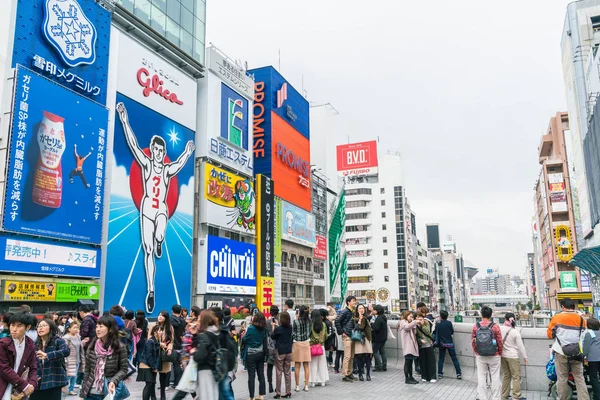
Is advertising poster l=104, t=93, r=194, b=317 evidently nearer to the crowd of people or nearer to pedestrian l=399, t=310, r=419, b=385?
the crowd of people

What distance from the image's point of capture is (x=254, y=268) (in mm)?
37781

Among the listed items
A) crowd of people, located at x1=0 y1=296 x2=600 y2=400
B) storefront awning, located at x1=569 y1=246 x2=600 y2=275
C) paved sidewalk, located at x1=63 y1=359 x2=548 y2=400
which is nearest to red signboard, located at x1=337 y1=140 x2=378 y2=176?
storefront awning, located at x1=569 y1=246 x2=600 y2=275

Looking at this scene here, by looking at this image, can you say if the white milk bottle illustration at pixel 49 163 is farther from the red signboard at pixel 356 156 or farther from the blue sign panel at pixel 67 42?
the red signboard at pixel 356 156

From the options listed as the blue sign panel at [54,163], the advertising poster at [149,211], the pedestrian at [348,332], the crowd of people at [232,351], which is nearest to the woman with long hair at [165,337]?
the crowd of people at [232,351]

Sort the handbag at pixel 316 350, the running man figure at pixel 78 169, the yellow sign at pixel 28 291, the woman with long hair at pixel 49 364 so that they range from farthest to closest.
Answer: the running man figure at pixel 78 169 → the yellow sign at pixel 28 291 → the handbag at pixel 316 350 → the woman with long hair at pixel 49 364

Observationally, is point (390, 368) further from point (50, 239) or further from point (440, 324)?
point (50, 239)

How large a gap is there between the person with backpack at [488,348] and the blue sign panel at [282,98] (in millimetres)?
37406

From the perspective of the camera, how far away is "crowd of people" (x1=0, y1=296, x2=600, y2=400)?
6332 mm

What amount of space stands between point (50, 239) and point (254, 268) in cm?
1803

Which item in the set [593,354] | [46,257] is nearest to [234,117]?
[46,257]

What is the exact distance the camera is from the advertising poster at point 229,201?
109 ft

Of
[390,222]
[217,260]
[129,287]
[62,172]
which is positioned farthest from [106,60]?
[390,222]

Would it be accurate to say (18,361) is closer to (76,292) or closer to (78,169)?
(76,292)

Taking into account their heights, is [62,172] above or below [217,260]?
above
